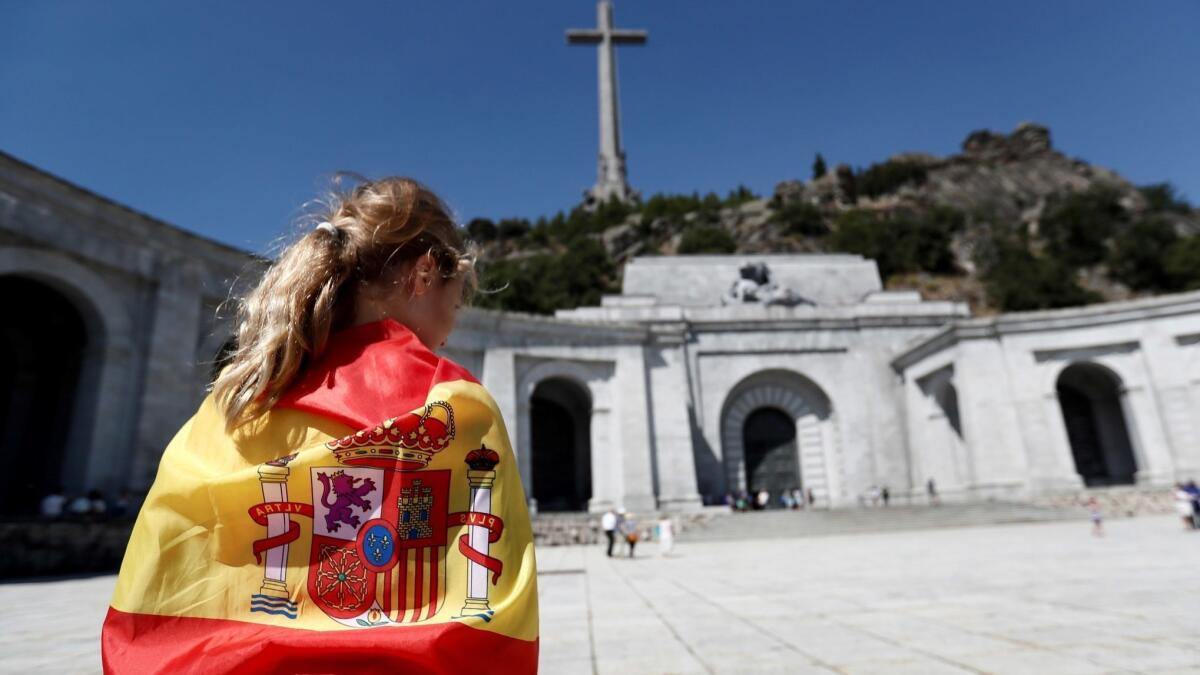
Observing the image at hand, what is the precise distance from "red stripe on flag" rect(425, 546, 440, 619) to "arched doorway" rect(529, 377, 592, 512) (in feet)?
75.7

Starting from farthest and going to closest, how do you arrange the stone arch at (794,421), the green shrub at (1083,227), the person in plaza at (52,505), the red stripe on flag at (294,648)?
the green shrub at (1083,227) → the stone arch at (794,421) → the person in plaza at (52,505) → the red stripe on flag at (294,648)

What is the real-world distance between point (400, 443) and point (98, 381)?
1524cm

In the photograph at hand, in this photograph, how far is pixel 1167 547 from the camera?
1058cm

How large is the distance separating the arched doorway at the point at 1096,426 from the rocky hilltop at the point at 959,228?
2140 centimetres

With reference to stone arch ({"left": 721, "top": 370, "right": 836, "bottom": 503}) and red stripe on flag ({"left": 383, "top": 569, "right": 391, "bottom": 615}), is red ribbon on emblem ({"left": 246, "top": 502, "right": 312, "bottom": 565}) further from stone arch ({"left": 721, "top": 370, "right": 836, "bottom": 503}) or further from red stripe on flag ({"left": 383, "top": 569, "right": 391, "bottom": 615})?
stone arch ({"left": 721, "top": 370, "right": 836, "bottom": 503})

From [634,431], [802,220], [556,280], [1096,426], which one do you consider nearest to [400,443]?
[634,431]

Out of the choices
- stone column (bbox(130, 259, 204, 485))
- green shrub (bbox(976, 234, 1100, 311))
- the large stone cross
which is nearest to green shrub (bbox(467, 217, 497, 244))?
the large stone cross

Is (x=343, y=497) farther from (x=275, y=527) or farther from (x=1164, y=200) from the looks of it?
(x=1164, y=200)

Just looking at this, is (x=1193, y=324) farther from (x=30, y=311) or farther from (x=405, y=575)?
(x=30, y=311)

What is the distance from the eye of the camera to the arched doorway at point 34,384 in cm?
1438

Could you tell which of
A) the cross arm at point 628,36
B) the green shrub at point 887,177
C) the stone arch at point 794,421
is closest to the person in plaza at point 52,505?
the stone arch at point 794,421

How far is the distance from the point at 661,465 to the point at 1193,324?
56.8ft

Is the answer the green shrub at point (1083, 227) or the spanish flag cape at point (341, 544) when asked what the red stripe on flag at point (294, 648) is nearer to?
the spanish flag cape at point (341, 544)

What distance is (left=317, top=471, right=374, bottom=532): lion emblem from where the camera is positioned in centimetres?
129
